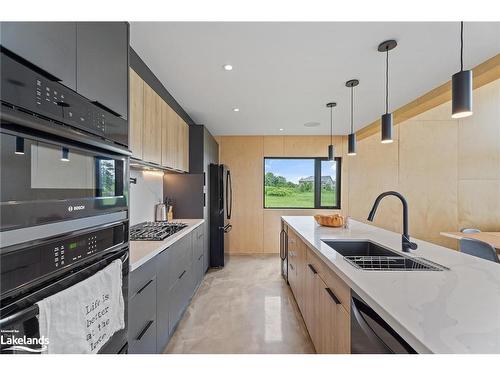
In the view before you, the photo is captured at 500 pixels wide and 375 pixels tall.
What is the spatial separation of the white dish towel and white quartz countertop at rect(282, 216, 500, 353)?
1041 millimetres

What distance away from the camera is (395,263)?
1506 millimetres

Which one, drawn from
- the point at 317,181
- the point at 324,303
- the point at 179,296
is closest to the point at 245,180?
the point at 317,181

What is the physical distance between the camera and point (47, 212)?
2.36ft

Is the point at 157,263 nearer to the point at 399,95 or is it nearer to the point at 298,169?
the point at 399,95

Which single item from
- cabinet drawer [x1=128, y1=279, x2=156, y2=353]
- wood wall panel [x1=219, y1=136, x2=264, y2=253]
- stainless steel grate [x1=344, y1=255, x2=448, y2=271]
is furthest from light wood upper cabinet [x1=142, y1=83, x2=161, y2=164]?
wood wall panel [x1=219, y1=136, x2=264, y2=253]

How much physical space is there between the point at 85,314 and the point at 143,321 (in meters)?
0.76

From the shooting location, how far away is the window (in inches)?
202

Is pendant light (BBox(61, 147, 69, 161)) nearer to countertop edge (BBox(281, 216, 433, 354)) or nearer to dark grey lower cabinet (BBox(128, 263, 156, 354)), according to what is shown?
dark grey lower cabinet (BBox(128, 263, 156, 354))

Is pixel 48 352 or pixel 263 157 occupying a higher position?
pixel 263 157

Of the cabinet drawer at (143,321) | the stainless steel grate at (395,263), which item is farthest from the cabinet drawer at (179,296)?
the stainless steel grate at (395,263)

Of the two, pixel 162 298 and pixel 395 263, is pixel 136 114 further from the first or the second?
pixel 395 263
